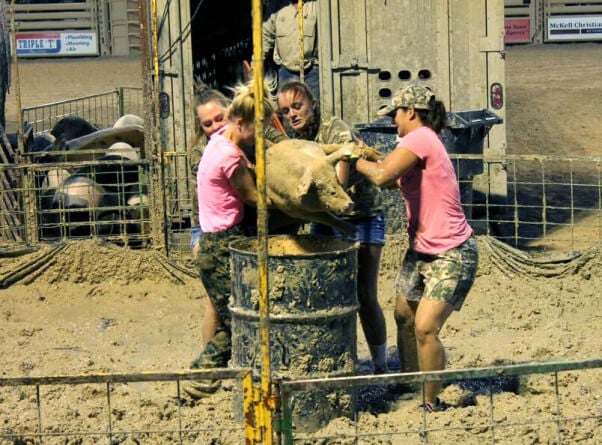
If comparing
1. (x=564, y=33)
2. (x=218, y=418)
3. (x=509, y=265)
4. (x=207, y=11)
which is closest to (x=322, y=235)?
(x=218, y=418)

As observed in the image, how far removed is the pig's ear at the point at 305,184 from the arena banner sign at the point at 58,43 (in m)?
26.5

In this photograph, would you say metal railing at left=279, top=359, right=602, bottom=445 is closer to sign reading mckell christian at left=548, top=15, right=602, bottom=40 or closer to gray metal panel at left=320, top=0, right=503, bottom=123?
gray metal panel at left=320, top=0, right=503, bottom=123

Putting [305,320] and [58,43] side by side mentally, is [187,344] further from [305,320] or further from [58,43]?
[58,43]

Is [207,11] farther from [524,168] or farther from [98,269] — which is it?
[98,269]

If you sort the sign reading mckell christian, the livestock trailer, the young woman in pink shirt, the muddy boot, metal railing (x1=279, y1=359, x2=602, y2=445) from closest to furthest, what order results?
metal railing (x1=279, y1=359, x2=602, y2=445) → the young woman in pink shirt → the muddy boot → the livestock trailer → the sign reading mckell christian

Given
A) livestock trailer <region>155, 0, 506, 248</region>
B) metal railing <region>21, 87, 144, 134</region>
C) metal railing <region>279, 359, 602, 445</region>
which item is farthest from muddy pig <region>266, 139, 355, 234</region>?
metal railing <region>21, 87, 144, 134</region>

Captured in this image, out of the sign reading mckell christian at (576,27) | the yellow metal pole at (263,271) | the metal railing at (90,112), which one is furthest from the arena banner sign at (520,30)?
the yellow metal pole at (263,271)

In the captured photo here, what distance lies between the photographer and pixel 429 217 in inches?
251

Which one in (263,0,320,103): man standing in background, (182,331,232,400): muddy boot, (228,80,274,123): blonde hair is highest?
(263,0,320,103): man standing in background

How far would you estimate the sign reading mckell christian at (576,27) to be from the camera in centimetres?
3094

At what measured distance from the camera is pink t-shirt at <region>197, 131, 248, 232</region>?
6.27 metres

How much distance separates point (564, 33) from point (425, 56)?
1997 centimetres

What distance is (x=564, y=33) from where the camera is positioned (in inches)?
1227

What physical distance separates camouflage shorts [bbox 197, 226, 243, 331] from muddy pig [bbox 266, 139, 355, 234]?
1.64 feet
